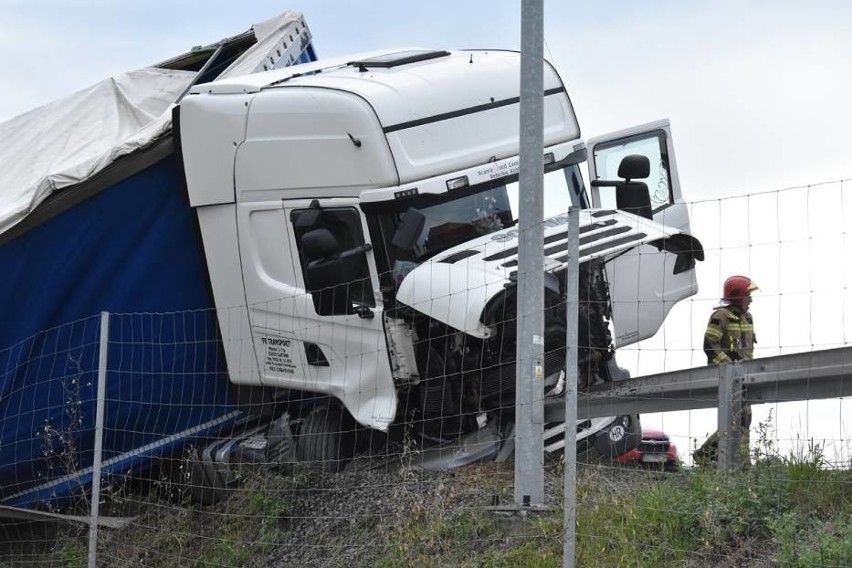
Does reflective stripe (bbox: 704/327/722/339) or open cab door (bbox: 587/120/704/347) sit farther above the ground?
open cab door (bbox: 587/120/704/347)

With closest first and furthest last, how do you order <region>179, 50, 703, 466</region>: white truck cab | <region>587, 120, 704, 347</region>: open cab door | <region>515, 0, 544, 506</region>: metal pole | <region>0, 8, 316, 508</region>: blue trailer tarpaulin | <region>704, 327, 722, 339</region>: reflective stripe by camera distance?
<region>515, 0, 544, 506</region>: metal pole
<region>179, 50, 703, 466</region>: white truck cab
<region>587, 120, 704, 347</region>: open cab door
<region>704, 327, 722, 339</region>: reflective stripe
<region>0, 8, 316, 508</region>: blue trailer tarpaulin

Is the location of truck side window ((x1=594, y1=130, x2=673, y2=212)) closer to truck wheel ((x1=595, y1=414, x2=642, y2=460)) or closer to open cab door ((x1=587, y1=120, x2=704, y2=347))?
open cab door ((x1=587, y1=120, x2=704, y2=347))

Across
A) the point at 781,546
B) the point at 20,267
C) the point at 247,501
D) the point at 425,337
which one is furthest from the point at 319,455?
the point at 781,546

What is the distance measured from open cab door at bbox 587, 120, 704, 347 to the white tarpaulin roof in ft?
11.3

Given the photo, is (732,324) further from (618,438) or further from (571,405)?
(571,405)

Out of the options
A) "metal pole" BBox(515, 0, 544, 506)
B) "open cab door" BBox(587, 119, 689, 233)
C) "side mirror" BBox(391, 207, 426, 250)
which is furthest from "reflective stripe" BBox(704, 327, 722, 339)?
"metal pole" BBox(515, 0, 544, 506)

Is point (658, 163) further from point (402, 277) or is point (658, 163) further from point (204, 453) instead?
point (204, 453)

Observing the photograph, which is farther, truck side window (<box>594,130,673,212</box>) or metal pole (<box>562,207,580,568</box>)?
truck side window (<box>594,130,673,212</box>)

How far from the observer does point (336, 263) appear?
9.60 metres

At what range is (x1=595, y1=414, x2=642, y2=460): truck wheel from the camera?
942cm

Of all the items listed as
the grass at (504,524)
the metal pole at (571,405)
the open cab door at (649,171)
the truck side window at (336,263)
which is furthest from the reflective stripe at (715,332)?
the metal pole at (571,405)

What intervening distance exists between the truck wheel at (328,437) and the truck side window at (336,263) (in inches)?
33.8

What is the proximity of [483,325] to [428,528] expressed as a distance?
1.43m

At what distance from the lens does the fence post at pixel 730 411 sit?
730 centimetres
